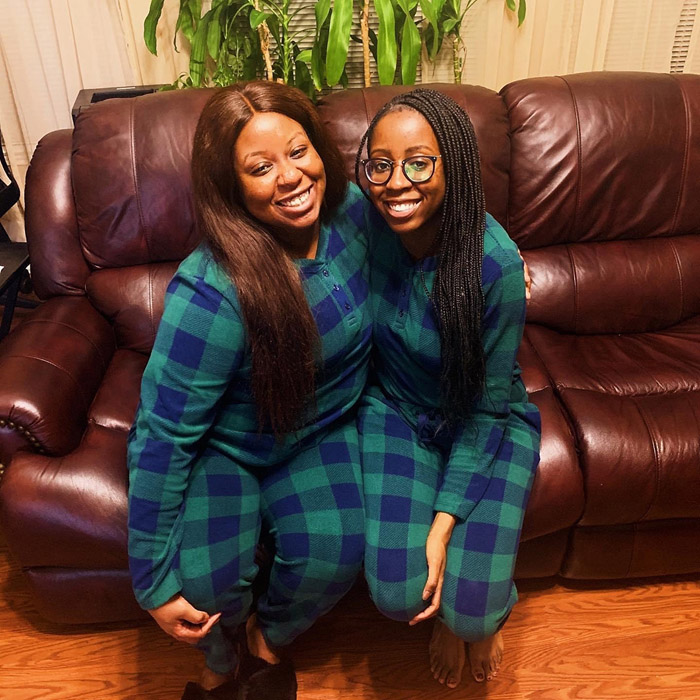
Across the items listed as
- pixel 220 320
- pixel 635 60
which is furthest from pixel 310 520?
pixel 635 60

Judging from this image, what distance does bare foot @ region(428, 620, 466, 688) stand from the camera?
1.27 metres

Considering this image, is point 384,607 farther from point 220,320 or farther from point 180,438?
point 220,320

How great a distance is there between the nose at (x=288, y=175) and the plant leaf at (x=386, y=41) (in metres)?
1.03

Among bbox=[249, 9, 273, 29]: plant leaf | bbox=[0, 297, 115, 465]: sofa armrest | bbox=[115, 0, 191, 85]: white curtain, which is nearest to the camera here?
bbox=[0, 297, 115, 465]: sofa armrest

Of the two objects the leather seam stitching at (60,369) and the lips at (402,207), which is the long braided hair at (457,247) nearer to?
the lips at (402,207)

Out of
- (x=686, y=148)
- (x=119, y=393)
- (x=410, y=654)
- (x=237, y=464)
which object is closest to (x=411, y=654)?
(x=410, y=654)

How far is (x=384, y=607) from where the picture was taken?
113 cm

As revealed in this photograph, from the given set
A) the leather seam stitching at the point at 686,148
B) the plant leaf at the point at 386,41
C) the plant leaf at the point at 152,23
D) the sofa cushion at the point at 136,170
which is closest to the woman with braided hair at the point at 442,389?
the sofa cushion at the point at 136,170

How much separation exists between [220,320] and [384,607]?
60 centimetres

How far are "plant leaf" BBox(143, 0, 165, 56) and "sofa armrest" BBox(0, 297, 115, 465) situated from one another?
0.94m

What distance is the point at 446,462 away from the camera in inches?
49.0

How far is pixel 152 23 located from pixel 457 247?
57.6 inches

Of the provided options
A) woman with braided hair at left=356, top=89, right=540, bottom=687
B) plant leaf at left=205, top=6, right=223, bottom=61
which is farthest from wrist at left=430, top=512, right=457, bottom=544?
plant leaf at left=205, top=6, right=223, bottom=61

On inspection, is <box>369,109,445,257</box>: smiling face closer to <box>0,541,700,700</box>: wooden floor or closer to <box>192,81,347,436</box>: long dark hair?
<box>192,81,347,436</box>: long dark hair
